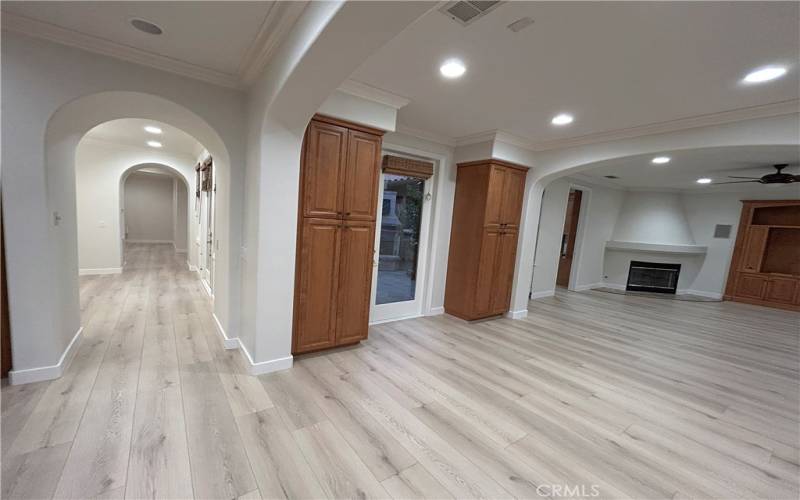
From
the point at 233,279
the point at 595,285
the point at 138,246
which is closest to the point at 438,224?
the point at 233,279

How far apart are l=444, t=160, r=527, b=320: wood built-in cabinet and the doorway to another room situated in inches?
19.2

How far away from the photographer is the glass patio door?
418 centimetres

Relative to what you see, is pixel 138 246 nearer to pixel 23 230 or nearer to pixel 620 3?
pixel 23 230

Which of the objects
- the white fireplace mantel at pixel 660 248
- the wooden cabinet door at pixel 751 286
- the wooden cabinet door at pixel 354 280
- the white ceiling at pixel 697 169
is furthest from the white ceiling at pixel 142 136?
the wooden cabinet door at pixel 751 286

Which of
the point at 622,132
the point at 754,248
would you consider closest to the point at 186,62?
the point at 622,132

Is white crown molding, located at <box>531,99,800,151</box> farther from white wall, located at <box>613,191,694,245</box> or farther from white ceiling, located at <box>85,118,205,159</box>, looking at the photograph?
white ceiling, located at <box>85,118,205,159</box>

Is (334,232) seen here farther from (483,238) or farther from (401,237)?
(483,238)

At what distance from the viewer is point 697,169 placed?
5359mm

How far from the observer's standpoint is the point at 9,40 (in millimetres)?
2062

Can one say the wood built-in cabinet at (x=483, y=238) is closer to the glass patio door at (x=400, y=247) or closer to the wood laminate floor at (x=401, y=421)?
the glass patio door at (x=400, y=247)

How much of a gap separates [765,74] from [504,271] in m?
3.14

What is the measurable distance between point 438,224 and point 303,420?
10.5 feet

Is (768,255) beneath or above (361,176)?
beneath

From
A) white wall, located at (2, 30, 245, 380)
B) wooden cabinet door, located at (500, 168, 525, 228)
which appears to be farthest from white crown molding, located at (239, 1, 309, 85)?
wooden cabinet door, located at (500, 168, 525, 228)
